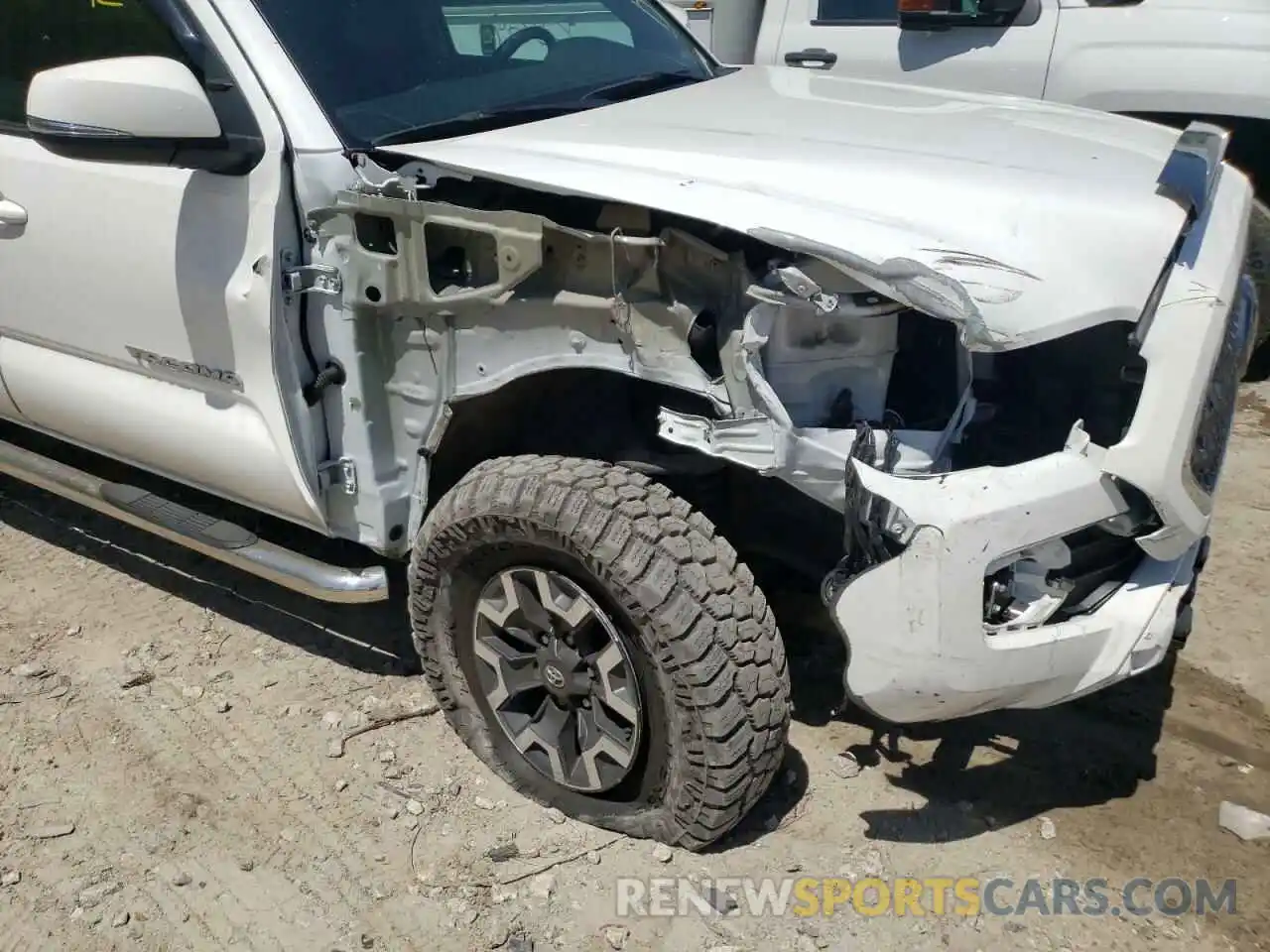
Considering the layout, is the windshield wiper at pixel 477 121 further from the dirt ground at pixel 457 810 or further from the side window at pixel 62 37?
the dirt ground at pixel 457 810

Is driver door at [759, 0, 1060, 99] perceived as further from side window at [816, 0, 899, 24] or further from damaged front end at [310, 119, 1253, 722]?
damaged front end at [310, 119, 1253, 722]

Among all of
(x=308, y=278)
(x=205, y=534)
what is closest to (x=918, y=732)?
(x=308, y=278)

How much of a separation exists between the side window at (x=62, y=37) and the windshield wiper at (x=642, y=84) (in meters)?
1.04

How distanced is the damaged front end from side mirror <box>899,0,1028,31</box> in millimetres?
2608

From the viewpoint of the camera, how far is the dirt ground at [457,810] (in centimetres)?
234

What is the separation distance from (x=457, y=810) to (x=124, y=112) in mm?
1700

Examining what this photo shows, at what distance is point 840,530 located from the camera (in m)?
2.64

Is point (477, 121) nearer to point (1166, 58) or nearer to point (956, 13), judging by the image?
point (956, 13)

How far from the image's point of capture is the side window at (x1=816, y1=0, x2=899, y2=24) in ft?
17.2

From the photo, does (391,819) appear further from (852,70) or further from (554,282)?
(852,70)

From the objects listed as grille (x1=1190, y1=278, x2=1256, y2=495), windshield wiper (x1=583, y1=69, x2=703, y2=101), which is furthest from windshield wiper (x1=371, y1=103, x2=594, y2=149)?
grille (x1=1190, y1=278, x2=1256, y2=495)

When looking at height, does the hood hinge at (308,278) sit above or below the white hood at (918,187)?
below

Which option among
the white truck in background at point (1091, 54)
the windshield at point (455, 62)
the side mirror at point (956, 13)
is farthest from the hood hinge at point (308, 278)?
the side mirror at point (956, 13)

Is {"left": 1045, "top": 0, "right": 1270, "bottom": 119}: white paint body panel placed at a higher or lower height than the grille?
higher
